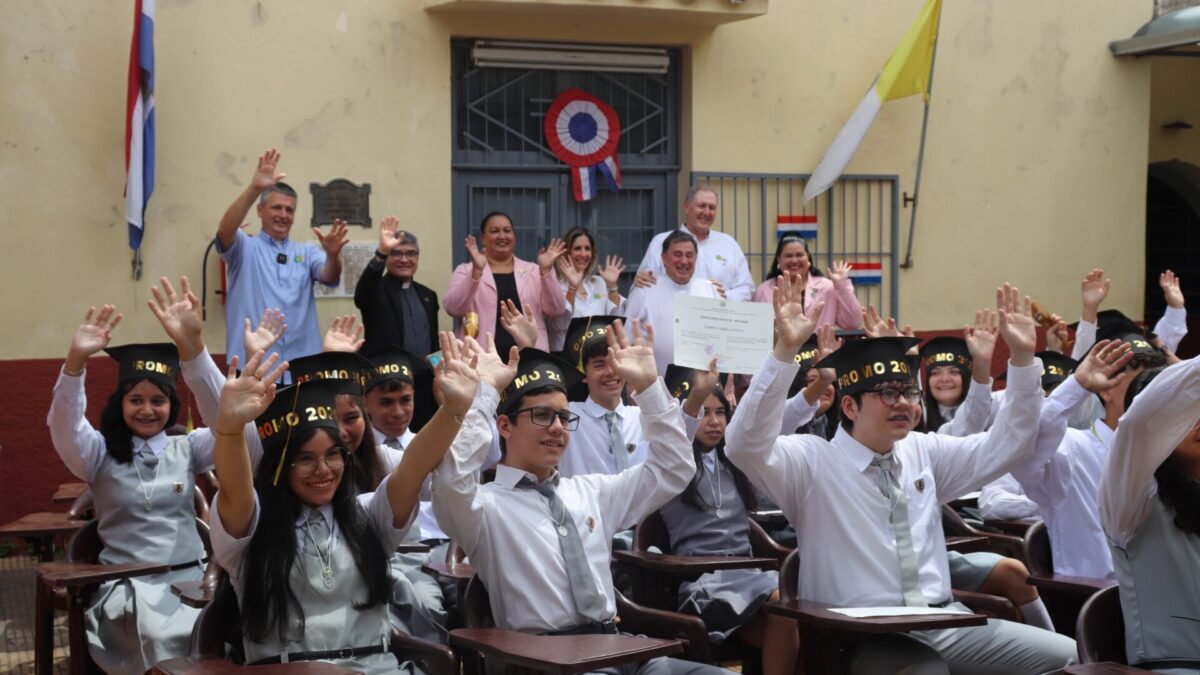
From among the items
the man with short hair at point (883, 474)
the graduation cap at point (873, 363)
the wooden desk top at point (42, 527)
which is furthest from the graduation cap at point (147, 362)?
the graduation cap at point (873, 363)

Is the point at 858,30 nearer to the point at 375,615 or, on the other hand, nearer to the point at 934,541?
the point at 934,541

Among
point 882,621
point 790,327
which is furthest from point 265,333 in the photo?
point 882,621

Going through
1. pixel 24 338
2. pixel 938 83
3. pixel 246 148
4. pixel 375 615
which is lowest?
A: pixel 375 615

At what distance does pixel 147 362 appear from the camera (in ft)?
19.9

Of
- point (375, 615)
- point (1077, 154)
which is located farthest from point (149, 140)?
point (1077, 154)

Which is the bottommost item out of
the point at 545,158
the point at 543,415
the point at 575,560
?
the point at 575,560

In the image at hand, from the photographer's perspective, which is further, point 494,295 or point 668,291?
point 668,291

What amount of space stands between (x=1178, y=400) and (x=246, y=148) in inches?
281

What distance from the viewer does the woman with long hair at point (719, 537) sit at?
5578 mm

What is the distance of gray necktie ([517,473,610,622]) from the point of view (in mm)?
4676

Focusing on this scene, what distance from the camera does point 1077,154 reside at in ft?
41.0

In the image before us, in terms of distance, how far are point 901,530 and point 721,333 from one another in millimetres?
1762

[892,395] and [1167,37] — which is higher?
[1167,37]

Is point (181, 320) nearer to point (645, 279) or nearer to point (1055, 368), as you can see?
point (645, 279)
